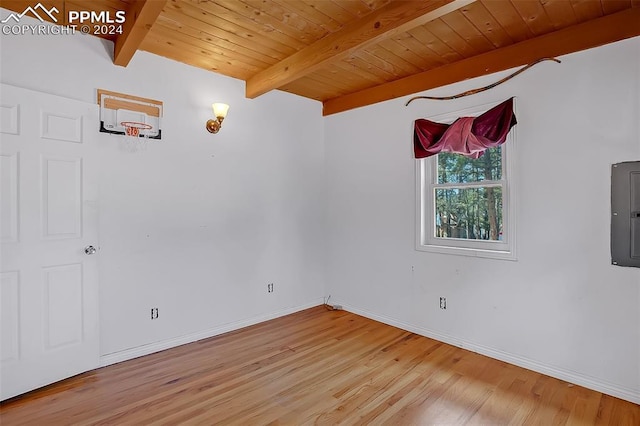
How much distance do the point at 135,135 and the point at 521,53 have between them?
11.0 ft

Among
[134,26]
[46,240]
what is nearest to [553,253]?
[134,26]

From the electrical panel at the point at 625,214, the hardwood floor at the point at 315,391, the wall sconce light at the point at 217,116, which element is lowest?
the hardwood floor at the point at 315,391

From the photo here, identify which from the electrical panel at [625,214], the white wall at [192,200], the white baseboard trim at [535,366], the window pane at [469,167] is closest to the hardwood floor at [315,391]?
the white baseboard trim at [535,366]

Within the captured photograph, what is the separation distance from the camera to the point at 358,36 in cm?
243

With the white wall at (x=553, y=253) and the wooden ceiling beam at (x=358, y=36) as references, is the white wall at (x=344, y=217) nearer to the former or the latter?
the white wall at (x=553, y=253)

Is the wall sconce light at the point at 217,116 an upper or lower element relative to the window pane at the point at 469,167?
upper

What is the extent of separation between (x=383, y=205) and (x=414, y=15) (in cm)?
207

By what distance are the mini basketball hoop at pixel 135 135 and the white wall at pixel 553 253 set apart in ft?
8.31

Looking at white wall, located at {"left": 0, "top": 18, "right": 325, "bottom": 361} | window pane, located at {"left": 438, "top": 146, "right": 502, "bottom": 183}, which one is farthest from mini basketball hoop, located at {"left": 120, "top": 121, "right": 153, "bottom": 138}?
window pane, located at {"left": 438, "top": 146, "right": 502, "bottom": 183}

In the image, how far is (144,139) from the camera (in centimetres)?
293

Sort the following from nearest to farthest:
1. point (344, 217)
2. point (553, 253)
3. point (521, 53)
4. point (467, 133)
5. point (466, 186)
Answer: point (553, 253)
point (521, 53)
point (467, 133)
point (466, 186)
point (344, 217)

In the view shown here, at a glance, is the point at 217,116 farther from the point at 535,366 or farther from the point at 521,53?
the point at 535,366

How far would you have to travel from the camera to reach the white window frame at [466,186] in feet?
9.25

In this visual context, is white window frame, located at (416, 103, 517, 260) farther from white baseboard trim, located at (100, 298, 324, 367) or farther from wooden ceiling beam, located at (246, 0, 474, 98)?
white baseboard trim, located at (100, 298, 324, 367)
